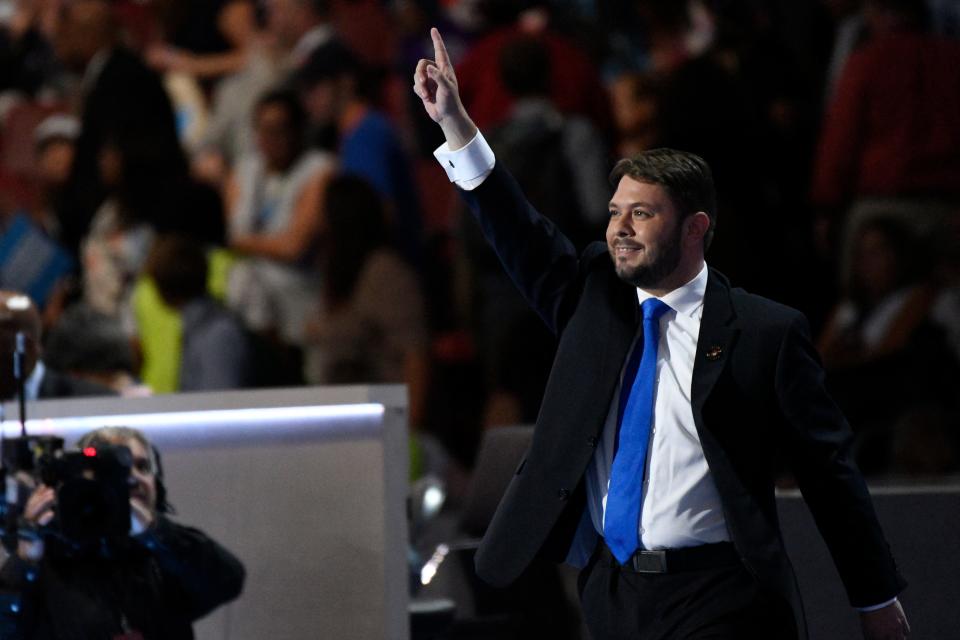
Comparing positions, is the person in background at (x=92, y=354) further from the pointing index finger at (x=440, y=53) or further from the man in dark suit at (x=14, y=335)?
the pointing index finger at (x=440, y=53)

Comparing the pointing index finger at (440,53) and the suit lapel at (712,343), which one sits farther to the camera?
the pointing index finger at (440,53)

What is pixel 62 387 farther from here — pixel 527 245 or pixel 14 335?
pixel 527 245

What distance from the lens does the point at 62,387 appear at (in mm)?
5680

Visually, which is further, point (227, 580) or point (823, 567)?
point (823, 567)

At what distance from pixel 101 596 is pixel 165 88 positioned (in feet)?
20.0

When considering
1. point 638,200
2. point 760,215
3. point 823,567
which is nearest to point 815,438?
point 638,200

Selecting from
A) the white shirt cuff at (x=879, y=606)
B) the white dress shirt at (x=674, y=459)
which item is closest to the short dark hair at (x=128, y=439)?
the white dress shirt at (x=674, y=459)

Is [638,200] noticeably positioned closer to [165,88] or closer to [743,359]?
[743,359]

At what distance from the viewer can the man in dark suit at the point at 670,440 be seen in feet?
11.9

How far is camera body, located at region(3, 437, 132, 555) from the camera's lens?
13.6ft

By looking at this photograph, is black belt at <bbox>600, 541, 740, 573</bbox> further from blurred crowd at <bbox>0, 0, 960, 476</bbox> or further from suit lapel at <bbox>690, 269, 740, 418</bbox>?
blurred crowd at <bbox>0, 0, 960, 476</bbox>

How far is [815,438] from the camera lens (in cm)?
365

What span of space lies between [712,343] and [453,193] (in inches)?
247

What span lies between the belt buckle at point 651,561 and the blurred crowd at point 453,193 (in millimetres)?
3576
